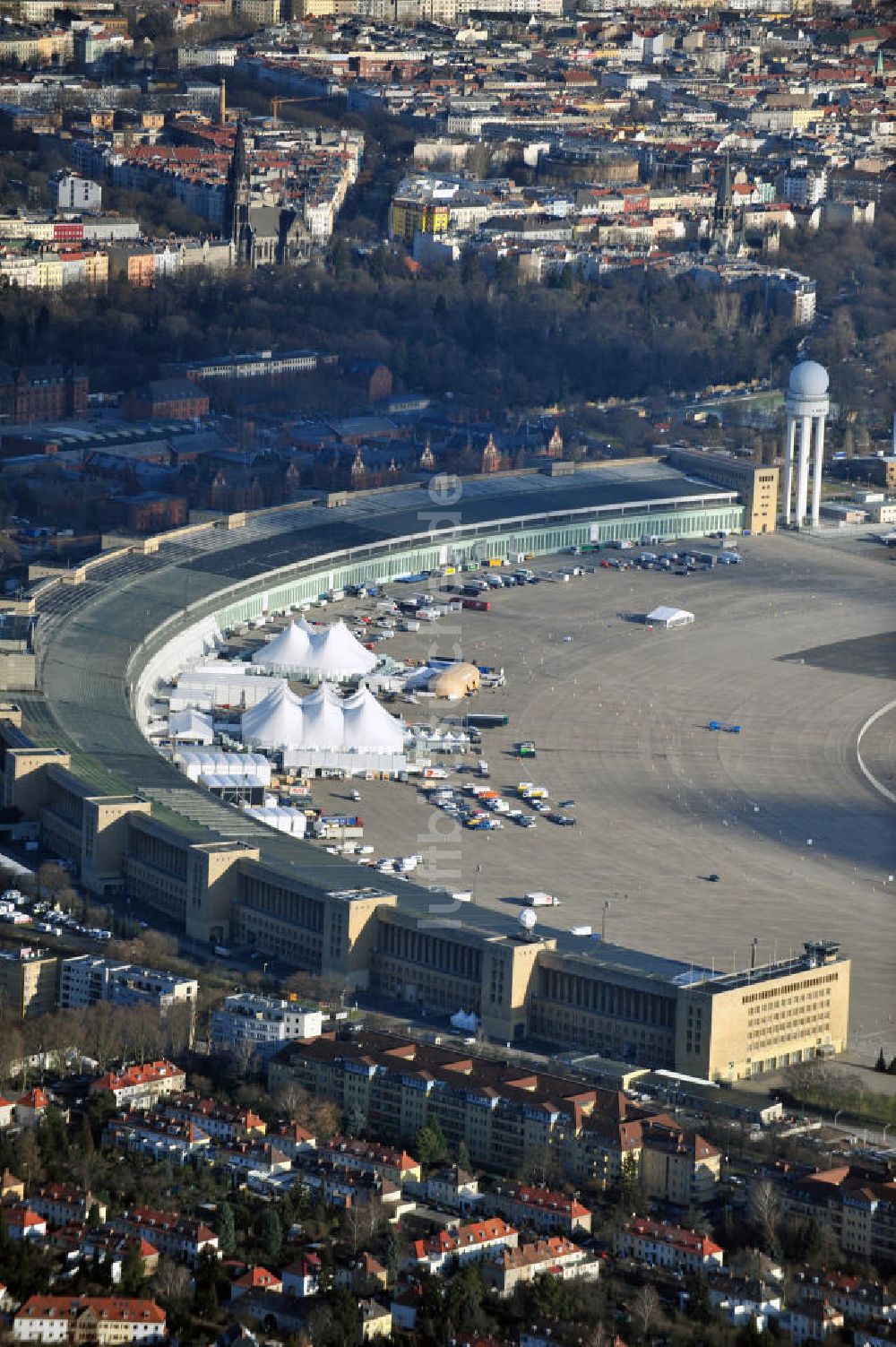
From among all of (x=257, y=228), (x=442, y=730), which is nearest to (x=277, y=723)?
(x=442, y=730)

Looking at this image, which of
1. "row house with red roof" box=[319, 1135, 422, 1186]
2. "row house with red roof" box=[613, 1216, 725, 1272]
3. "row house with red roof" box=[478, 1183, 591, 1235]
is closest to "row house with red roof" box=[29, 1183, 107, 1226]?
"row house with red roof" box=[319, 1135, 422, 1186]

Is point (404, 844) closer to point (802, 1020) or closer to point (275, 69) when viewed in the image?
point (802, 1020)

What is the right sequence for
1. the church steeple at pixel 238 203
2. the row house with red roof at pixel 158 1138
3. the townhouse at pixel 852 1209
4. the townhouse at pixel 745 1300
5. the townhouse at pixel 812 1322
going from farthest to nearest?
the church steeple at pixel 238 203 < the row house with red roof at pixel 158 1138 < the townhouse at pixel 852 1209 < the townhouse at pixel 745 1300 < the townhouse at pixel 812 1322

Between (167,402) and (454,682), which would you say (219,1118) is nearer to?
(454,682)

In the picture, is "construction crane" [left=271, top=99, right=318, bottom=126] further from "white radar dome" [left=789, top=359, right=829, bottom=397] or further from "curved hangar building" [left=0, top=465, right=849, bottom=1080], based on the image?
"curved hangar building" [left=0, top=465, right=849, bottom=1080]

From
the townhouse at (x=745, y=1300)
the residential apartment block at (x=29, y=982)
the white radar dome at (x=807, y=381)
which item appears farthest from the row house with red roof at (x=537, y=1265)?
the white radar dome at (x=807, y=381)

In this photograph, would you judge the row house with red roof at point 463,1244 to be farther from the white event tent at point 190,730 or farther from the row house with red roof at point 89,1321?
the white event tent at point 190,730

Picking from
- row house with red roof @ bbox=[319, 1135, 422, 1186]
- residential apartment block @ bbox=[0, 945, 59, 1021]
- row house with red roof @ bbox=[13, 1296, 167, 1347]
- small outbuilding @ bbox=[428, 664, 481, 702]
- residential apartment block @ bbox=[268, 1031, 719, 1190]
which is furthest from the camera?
small outbuilding @ bbox=[428, 664, 481, 702]
